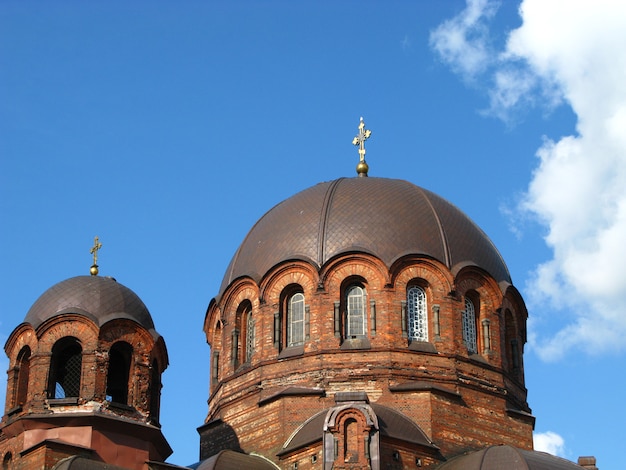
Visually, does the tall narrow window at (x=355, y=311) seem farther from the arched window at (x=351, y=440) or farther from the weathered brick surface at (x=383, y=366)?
the arched window at (x=351, y=440)

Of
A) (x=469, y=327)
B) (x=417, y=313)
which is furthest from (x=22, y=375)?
(x=469, y=327)

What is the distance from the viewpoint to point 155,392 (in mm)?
33531

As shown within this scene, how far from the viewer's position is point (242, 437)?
3544cm

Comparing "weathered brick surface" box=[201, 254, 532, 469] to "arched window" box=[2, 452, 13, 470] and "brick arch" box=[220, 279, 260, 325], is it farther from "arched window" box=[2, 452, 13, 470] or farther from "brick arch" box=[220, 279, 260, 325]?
"arched window" box=[2, 452, 13, 470]

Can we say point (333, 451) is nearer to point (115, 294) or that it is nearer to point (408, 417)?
point (408, 417)

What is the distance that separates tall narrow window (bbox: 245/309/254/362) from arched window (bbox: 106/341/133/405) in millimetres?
4232

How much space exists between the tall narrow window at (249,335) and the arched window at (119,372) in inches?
167

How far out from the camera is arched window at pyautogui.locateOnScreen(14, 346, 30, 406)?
32.5 m

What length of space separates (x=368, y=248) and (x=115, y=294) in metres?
6.46

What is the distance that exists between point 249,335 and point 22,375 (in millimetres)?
6463

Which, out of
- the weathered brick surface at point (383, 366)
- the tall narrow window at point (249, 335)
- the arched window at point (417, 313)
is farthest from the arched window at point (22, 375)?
the arched window at point (417, 313)

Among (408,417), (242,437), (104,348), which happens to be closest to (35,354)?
(104,348)

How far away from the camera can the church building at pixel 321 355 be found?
31.6m

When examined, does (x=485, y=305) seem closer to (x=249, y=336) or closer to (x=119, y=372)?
(x=249, y=336)
